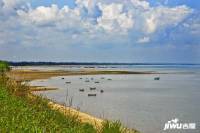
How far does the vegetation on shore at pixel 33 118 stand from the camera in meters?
11.0

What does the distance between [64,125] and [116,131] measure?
167 cm

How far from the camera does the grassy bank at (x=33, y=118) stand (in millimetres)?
11023

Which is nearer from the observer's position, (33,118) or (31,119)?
(31,119)

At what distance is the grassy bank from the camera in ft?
36.2

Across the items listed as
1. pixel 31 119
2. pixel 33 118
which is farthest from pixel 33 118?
pixel 31 119

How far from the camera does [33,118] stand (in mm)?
12547

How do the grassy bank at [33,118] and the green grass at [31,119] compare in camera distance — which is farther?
the grassy bank at [33,118]

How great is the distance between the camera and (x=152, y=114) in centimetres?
3366

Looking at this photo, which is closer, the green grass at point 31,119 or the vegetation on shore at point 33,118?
the green grass at point 31,119

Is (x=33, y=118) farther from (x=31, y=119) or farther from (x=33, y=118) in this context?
(x=31, y=119)

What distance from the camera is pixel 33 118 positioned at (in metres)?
12.5

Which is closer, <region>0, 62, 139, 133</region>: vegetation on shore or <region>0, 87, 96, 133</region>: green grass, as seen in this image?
<region>0, 87, 96, 133</region>: green grass

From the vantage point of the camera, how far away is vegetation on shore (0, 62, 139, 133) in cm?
1102

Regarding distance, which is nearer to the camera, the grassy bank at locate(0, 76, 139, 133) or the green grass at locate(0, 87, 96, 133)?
the green grass at locate(0, 87, 96, 133)
